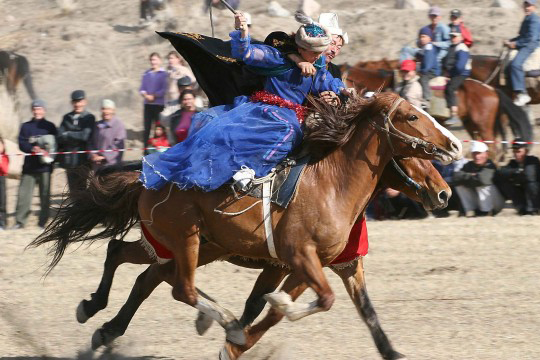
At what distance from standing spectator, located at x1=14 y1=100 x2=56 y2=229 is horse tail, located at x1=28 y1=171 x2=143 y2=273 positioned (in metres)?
3.45

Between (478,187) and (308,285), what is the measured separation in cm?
501

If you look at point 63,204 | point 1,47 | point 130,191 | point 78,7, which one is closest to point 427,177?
point 130,191

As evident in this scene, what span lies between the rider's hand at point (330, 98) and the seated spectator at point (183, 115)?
161 inches

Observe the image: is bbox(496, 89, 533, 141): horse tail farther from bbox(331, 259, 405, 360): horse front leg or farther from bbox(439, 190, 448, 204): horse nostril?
bbox(439, 190, 448, 204): horse nostril

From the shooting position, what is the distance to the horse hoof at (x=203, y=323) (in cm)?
579

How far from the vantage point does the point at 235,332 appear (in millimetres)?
5258

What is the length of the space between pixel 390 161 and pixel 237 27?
1.08m

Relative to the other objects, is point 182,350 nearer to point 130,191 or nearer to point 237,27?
point 130,191

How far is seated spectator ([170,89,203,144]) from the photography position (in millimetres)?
9398

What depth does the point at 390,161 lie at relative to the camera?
5312 mm

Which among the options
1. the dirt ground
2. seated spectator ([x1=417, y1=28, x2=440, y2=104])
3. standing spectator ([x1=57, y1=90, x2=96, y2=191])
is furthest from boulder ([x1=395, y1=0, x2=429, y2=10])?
standing spectator ([x1=57, y1=90, x2=96, y2=191])

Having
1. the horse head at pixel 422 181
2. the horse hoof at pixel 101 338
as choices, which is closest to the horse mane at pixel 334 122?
the horse head at pixel 422 181

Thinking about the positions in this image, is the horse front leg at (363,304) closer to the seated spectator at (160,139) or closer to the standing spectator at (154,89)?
the seated spectator at (160,139)

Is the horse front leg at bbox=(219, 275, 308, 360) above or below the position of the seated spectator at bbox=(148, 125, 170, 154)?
above
